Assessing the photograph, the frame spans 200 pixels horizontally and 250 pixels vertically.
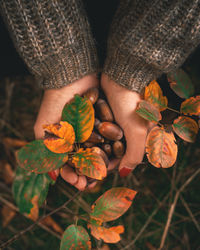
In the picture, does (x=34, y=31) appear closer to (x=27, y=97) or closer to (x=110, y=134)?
(x=110, y=134)

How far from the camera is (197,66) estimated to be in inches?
42.4

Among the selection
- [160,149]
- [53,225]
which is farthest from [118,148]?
[53,225]

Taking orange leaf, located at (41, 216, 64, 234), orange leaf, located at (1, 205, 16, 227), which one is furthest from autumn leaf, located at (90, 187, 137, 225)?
orange leaf, located at (1, 205, 16, 227)

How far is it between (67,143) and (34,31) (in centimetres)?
31

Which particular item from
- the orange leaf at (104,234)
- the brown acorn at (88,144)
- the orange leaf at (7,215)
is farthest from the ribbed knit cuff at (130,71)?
the orange leaf at (7,215)

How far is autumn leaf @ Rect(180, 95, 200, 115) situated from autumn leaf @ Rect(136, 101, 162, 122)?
0.10 meters

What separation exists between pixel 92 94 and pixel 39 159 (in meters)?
0.26

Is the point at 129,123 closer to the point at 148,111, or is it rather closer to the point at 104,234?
the point at 148,111

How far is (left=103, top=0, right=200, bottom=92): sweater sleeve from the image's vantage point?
21.9 inches

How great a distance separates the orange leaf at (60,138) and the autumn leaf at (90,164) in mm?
45

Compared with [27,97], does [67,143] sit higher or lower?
higher

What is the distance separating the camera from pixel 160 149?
1.98ft


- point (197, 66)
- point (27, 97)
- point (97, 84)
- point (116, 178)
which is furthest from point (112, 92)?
point (27, 97)

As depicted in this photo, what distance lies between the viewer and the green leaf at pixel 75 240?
598 mm
